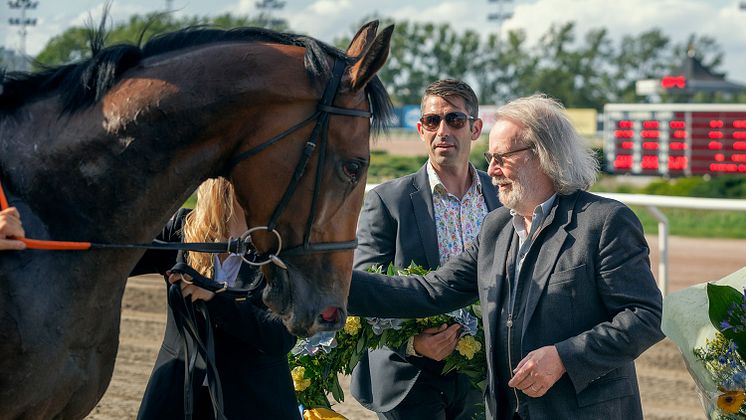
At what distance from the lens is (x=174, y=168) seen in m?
2.75

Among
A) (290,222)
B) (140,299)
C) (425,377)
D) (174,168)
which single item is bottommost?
(140,299)

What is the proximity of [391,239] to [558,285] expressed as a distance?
1.14m

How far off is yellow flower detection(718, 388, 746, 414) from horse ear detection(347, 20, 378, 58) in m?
1.39

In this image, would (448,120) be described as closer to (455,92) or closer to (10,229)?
(455,92)

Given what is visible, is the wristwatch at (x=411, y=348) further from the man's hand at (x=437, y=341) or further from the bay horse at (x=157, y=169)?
the bay horse at (x=157, y=169)

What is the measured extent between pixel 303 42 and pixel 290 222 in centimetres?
54

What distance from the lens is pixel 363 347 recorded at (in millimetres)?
3975

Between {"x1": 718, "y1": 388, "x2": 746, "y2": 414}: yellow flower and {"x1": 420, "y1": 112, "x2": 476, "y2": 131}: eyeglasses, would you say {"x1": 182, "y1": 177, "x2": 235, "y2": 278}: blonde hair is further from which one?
{"x1": 718, "y1": 388, "x2": 746, "y2": 414}: yellow flower

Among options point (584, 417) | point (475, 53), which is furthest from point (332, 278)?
point (475, 53)

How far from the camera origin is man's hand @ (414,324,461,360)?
388cm

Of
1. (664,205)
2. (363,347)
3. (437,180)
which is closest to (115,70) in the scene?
(363,347)

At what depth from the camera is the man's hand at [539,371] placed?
10.5ft

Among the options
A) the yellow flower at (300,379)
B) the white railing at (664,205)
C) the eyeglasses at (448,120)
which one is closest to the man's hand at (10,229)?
the yellow flower at (300,379)

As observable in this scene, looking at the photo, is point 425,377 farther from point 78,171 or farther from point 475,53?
point 475,53
